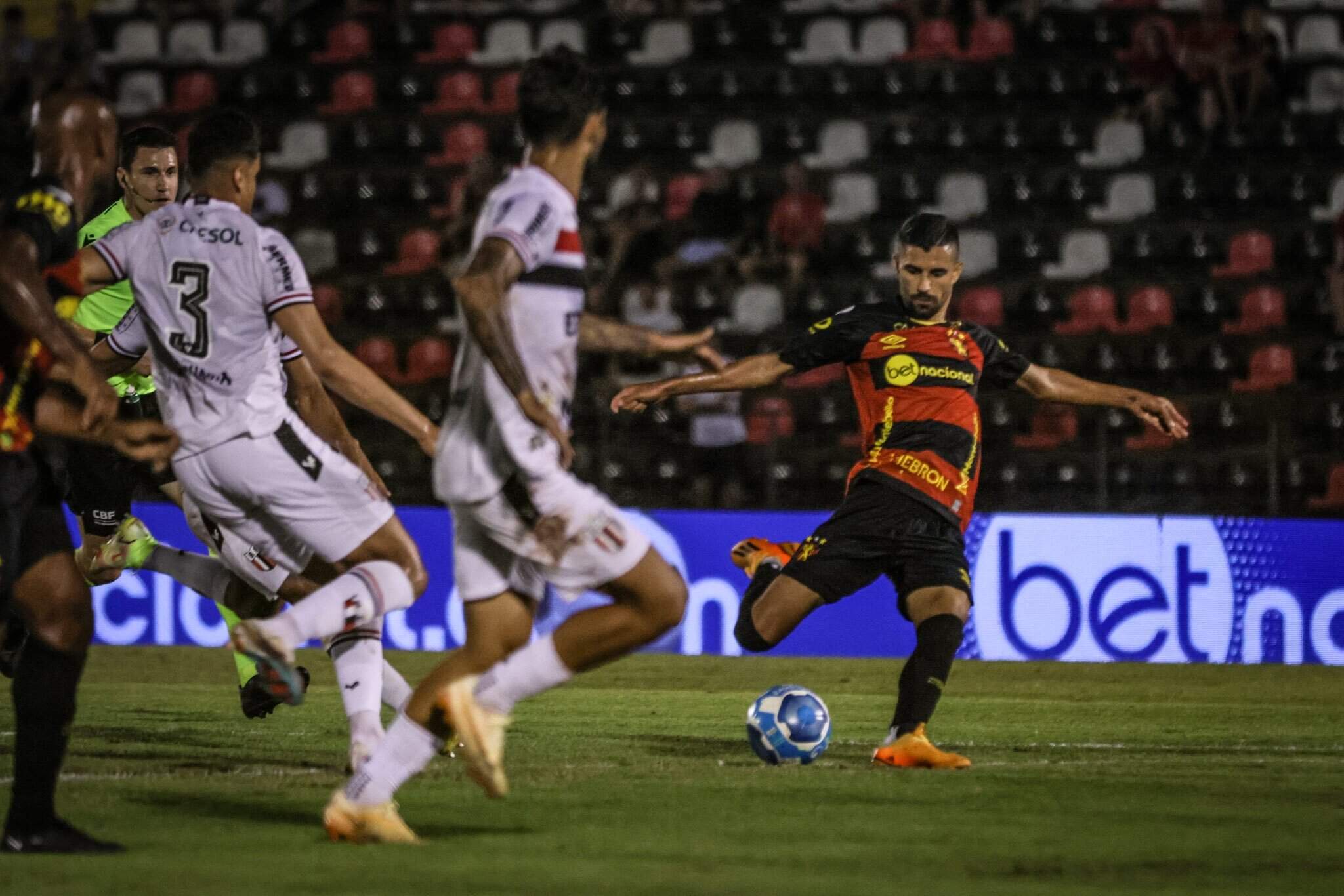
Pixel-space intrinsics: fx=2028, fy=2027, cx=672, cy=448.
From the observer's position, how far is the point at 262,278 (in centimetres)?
655

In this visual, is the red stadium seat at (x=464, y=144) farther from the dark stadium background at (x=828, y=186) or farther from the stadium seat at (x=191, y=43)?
the stadium seat at (x=191, y=43)

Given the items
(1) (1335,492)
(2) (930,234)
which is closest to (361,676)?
(2) (930,234)

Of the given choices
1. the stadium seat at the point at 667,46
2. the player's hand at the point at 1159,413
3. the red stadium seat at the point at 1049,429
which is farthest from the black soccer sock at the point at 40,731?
the stadium seat at the point at 667,46

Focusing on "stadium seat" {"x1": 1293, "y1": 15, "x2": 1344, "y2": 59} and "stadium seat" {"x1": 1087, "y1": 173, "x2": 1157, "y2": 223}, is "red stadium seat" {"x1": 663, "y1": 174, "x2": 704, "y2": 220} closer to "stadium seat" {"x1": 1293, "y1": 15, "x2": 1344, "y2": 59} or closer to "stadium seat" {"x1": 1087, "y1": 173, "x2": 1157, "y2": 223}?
"stadium seat" {"x1": 1087, "y1": 173, "x2": 1157, "y2": 223}

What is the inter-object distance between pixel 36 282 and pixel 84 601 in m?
0.90

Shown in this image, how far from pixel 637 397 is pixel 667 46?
Result: 45.3 ft

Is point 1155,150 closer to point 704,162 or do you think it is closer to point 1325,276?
point 1325,276

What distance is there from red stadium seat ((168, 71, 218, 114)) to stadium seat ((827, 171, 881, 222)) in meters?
6.62

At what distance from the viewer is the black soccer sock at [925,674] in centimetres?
784

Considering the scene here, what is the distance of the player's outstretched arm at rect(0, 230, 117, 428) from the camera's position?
551cm

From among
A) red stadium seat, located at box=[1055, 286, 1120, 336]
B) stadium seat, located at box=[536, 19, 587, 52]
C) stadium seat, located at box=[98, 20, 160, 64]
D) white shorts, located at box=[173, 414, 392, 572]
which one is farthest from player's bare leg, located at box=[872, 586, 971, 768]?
stadium seat, located at box=[98, 20, 160, 64]

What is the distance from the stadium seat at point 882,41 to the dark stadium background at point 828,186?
4 cm

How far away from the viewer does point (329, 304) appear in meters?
18.3

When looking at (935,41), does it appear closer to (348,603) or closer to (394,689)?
(394,689)
